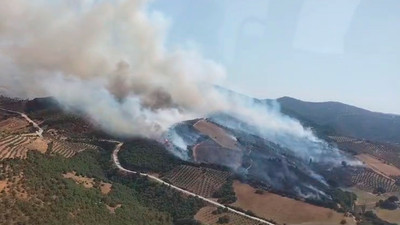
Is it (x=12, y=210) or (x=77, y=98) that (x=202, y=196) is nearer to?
(x=12, y=210)

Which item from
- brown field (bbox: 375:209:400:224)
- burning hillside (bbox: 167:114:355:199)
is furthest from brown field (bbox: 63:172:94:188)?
brown field (bbox: 375:209:400:224)

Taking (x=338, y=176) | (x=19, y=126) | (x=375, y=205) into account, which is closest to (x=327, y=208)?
(x=375, y=205)

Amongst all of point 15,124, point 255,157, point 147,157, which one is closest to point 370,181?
point 255,157

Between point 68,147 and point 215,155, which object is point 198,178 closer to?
point 215,155

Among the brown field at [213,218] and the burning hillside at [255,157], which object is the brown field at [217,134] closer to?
the burning hillside at [255,157]

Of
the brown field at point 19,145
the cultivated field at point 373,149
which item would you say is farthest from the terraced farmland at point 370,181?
the brown field at point 19,145
